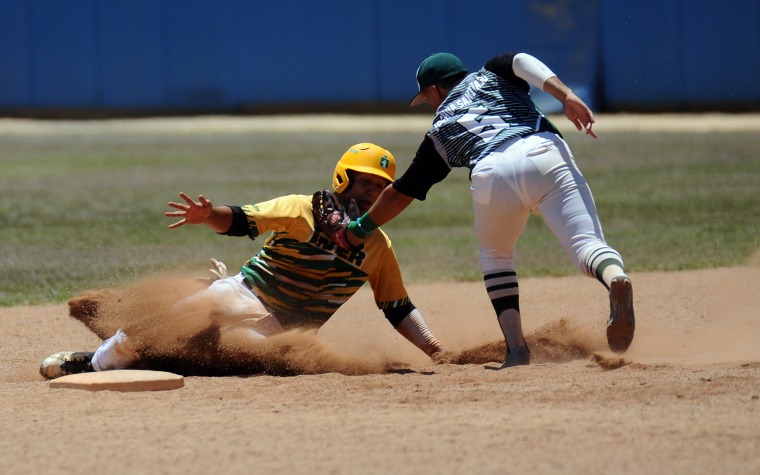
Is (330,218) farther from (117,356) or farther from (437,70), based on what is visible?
(117,356)

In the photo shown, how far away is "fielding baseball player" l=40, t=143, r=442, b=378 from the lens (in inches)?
203

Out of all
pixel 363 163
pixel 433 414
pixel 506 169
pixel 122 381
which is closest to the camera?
pixel 433 414

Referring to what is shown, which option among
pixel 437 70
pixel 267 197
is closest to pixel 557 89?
pixel 437 70

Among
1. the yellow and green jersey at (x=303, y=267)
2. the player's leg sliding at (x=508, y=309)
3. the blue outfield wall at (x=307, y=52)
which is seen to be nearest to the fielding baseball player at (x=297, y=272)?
the yellow and green jersey at (x=303, y=267)

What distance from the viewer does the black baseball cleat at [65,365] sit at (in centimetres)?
525

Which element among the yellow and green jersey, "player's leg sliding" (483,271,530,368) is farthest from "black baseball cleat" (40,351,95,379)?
"player's leg sliding" (483,271,530,368)

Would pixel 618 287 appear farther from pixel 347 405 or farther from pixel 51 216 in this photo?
pixel 51 216

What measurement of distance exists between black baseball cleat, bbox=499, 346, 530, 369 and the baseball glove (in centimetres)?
93

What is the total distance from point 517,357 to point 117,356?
193cm

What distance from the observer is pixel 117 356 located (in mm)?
5195

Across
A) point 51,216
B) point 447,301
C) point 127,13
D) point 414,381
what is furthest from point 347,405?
point 127,13

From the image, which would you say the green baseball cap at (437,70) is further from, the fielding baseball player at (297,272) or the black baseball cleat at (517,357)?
the black baseball cleat at (517,357)

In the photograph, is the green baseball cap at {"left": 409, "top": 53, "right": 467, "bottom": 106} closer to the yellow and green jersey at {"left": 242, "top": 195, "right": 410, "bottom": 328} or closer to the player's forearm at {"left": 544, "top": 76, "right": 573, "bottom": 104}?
the player's forearm at {"left": 544, "top": 76, "right": 573, "bottom": 104}

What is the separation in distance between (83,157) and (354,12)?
336 inches
